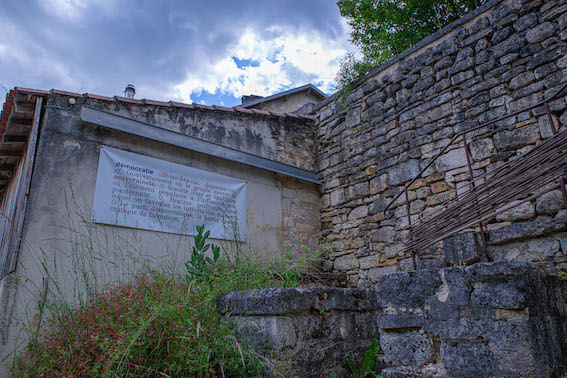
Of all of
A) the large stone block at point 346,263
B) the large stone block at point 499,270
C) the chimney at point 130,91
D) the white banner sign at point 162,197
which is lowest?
the large stone block at point 499,270

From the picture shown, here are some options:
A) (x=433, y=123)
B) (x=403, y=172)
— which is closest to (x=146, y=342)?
(x=403, y=172)

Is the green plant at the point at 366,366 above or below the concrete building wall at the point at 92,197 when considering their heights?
below

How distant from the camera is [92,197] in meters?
4.23

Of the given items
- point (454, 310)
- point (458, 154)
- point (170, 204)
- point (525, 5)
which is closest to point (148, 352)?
point (454, 310)

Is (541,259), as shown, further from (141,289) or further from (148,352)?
(141,289)

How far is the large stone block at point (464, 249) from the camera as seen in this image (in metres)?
2.66

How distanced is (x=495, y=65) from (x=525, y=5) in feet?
2.20

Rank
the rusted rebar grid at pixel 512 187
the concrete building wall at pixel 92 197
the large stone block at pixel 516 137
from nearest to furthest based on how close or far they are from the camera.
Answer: the rusted rebar grid at pixel 512 187
the concrete building wall at pixel 92 197
the large stone block at pixel 516 137

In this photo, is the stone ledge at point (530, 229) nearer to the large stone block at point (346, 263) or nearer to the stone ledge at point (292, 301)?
the stone ledge at point (292, 301)

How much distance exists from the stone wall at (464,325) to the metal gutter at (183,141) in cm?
309

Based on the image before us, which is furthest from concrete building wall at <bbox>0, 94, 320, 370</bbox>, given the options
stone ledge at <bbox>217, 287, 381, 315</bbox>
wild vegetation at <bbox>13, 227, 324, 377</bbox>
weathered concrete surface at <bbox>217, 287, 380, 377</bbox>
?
weathered concrete surface at <bbox>217, 287, 380, 377</bbox>

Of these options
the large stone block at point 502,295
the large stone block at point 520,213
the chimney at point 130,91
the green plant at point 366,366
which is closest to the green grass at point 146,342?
the green plant at point 366,366

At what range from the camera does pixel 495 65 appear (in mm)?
4312

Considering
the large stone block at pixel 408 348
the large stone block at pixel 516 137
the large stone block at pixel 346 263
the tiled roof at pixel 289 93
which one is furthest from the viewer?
the tiled roof at pixel 289 93
